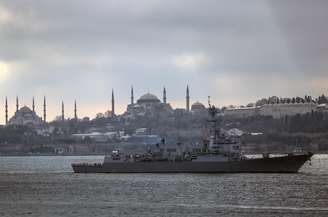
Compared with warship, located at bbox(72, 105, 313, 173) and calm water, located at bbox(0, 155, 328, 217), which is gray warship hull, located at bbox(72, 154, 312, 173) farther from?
calm water, located at bbox(0, 155, 328, 217)

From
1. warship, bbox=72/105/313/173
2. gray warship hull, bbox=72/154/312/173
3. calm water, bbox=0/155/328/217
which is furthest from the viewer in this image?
gray warship hull, bbox=72/154/312/173

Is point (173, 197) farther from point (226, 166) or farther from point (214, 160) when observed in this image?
point (226, 166)

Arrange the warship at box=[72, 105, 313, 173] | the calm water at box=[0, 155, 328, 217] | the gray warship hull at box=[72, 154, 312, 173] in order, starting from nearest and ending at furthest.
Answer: the calm water at box=[0, 155, 328, 217] → the warship at box=[72, 105, 313, 173] → the gray warship hull at box=[72, 154, 312, 173]

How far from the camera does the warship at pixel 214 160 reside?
12312 centimetres

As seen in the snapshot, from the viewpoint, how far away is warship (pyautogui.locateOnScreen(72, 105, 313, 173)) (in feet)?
404

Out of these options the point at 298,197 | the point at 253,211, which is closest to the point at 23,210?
the point at 253,211

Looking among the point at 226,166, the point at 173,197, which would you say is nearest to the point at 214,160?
the point at 226,166

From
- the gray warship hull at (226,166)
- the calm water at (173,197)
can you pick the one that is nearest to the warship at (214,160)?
the gray warship hull at (226,166)

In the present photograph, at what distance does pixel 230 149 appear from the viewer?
12375 cm

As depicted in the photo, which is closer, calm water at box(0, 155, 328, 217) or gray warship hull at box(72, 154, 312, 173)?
calm water at box(0, 155, 328, 217)

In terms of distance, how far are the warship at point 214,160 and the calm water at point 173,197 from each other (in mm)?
5831

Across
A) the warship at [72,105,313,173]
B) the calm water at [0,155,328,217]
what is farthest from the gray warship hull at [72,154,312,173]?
the calm water at [0,155,328,217]

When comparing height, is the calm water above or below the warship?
below

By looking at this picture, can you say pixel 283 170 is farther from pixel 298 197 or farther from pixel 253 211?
pixel 253 211
